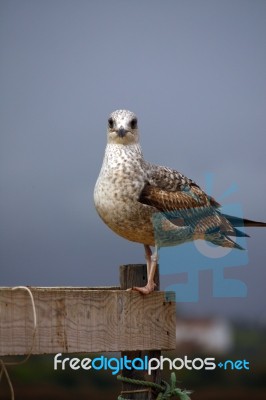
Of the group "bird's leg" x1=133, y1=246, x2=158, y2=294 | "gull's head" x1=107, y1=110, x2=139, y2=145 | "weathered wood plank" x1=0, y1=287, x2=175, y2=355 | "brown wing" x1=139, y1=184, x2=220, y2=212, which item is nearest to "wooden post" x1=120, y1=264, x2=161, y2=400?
"bird's leg" x1=133, y1=246, x2=158, y2=294

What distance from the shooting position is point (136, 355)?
349cm

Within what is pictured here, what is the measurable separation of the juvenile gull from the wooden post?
0.05 metres

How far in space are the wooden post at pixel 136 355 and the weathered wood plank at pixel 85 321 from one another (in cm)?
16

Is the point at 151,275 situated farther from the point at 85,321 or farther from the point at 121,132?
the point at 121,132

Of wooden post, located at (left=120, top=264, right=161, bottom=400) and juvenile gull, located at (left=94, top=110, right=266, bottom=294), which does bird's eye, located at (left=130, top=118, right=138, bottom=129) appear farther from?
wooden post, located at (left=120, top=264, right=161, bottom=400)

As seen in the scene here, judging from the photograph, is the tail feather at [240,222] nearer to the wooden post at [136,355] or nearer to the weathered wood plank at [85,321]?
the wooden post at [136,355]

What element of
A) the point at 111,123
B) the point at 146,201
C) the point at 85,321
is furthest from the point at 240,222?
the point at 85,321

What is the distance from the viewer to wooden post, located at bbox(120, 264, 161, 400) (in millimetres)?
3498

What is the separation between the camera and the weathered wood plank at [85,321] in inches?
113

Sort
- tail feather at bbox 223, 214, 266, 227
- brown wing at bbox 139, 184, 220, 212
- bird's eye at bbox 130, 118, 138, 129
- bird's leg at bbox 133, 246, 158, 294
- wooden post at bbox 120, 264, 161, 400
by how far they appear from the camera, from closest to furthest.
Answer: bird's leg at bbox 133, 246, 158, 294 < wooden post at bbox 120, 264, 161, 400 < brown wing at bbox 139, 184, 220, 212 < bird's eye at bbox 130, 118, 138, 129 < tail feather at bbox 223, 214, 266, 227

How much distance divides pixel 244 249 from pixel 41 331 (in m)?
1.51

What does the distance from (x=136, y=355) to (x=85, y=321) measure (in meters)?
0.51

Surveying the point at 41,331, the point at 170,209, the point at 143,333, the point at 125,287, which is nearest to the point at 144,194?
the point at 170,209

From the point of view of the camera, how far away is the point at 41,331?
2.93 m
